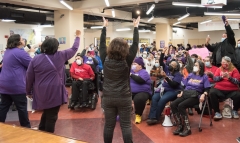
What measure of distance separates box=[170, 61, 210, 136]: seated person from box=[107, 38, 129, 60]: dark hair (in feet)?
7.05

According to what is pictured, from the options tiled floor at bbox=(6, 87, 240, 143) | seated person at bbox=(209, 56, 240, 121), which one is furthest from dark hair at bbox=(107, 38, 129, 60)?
seated person at bbox=(209, 56, 240, 121)

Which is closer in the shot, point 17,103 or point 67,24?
point 17,103

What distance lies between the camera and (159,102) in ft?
15.5

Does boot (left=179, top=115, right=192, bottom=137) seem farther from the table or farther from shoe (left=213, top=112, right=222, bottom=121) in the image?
Result: the table

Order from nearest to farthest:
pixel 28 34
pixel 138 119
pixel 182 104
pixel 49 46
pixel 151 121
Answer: pixel 49 46 → pixel 182 104 → pixel 151 121 → pixel 138 119 → pixel 28 34

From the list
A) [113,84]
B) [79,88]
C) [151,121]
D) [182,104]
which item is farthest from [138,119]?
[113,84]

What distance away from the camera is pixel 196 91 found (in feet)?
14.7

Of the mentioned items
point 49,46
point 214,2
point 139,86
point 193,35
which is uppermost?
point 214,2

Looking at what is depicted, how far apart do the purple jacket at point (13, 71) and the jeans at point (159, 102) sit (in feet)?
7.99

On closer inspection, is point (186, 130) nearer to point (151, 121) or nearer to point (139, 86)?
point (151, 121)

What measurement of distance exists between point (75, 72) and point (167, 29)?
11.9 m

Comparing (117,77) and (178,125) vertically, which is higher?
(117,77)

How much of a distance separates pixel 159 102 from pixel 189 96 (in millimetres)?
568

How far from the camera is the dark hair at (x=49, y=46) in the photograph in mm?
2844
